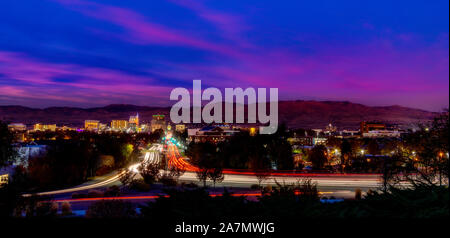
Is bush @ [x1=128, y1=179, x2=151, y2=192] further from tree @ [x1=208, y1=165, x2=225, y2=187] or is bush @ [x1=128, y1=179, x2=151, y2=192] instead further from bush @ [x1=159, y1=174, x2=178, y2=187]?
tree @ [x1=208, y1=165, x2=225, y2=187]

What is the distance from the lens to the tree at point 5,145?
43.2ft

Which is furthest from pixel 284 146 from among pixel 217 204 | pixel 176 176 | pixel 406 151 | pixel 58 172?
pixel 217 204

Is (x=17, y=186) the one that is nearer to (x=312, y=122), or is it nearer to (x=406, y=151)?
(x=406, y=151)

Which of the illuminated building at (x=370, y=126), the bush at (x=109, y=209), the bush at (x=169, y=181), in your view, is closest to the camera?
the bush at (x=109, y=209)

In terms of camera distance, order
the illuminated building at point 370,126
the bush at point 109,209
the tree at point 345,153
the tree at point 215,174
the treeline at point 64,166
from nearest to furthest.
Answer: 1. the bush at point 109,209
2. the tree at point 215,174
3. the treeline at point 64,166
4. the tree at point 345,153
5. the illuminated building at point 370,126

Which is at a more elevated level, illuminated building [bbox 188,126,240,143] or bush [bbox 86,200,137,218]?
bush [bbox 86,200,137,218]

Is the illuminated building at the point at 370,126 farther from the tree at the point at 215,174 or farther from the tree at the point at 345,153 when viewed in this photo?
the tree at the point at 215,174

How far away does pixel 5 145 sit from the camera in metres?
13.3

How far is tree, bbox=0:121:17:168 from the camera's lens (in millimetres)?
13164

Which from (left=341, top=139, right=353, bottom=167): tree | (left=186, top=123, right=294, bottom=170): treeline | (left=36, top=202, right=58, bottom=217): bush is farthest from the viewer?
(left=341, top=139, right=353, bottom=167): tree

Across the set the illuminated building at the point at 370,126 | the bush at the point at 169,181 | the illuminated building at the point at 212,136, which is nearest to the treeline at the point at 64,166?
the bush at the point at 169,181

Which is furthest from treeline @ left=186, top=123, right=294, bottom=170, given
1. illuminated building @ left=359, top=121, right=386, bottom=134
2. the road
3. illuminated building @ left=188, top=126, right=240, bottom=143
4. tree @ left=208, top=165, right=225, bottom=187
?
illuminated building @ left=359, top=121, right=386, bottom=134

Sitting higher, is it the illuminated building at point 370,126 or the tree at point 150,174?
the illuminated building at point 370,126
